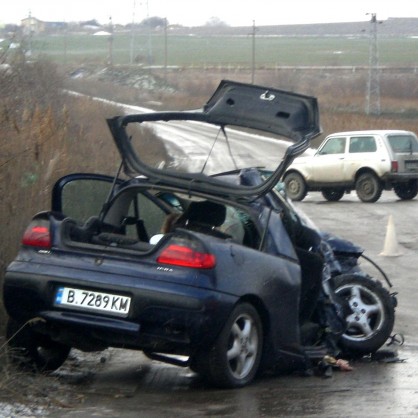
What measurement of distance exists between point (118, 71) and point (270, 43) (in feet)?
147

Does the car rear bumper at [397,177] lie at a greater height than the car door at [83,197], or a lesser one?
lesser

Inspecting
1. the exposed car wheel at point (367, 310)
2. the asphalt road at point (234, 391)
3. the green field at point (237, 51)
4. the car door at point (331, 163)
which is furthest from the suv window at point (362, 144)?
the green field at point (237, 51)

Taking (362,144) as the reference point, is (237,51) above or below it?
below

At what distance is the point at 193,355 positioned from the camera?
6.45m

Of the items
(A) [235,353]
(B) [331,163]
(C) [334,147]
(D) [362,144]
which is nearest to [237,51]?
(C) [334,147]

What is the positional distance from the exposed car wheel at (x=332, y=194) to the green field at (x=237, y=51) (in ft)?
196

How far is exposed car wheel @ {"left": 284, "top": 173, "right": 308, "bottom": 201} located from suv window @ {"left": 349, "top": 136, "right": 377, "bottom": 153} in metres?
1.51

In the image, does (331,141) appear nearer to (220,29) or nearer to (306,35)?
(306,35)

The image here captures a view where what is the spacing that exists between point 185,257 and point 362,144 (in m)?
20.7

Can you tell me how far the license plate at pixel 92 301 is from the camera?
6387 millimetres

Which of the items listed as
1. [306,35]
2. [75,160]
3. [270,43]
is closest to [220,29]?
[306,35]

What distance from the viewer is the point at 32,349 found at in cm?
695

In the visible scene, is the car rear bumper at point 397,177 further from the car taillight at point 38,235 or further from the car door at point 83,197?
the car taillight at point 38,235

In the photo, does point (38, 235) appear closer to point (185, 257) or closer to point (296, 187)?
point (185, 257)
